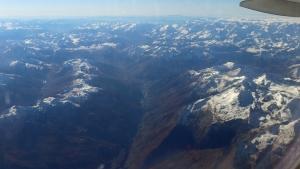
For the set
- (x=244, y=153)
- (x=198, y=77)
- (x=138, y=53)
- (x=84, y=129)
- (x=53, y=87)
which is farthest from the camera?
(x=138, y=53)

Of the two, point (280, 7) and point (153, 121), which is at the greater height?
point (280, 7)

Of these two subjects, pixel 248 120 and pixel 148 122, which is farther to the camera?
pixel 148 122

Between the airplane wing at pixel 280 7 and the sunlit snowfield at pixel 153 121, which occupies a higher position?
the airplane wing at pixel 280 7

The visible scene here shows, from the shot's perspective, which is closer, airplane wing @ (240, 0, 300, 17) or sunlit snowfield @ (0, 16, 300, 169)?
airplane wing @ (240, 0, 300, 17)

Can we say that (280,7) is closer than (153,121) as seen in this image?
Yes

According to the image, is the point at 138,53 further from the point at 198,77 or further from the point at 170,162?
the point at 170,162

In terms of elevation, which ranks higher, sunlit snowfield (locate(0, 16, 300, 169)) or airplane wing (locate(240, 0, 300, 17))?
airplane wing (locate(240, 0, 300, 17))

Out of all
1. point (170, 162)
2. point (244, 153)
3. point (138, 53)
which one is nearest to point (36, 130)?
point (170, 162)

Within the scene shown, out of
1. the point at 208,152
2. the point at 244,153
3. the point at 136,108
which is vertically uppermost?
the point at 244,153

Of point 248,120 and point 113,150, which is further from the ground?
point 248,120

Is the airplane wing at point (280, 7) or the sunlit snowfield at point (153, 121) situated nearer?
the airplane wing at point (280, 7)

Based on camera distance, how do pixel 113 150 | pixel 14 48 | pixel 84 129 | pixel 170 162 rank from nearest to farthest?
pixel 170 162 → pixel 113 150 → pixel 84 129 → pixel 14 48
